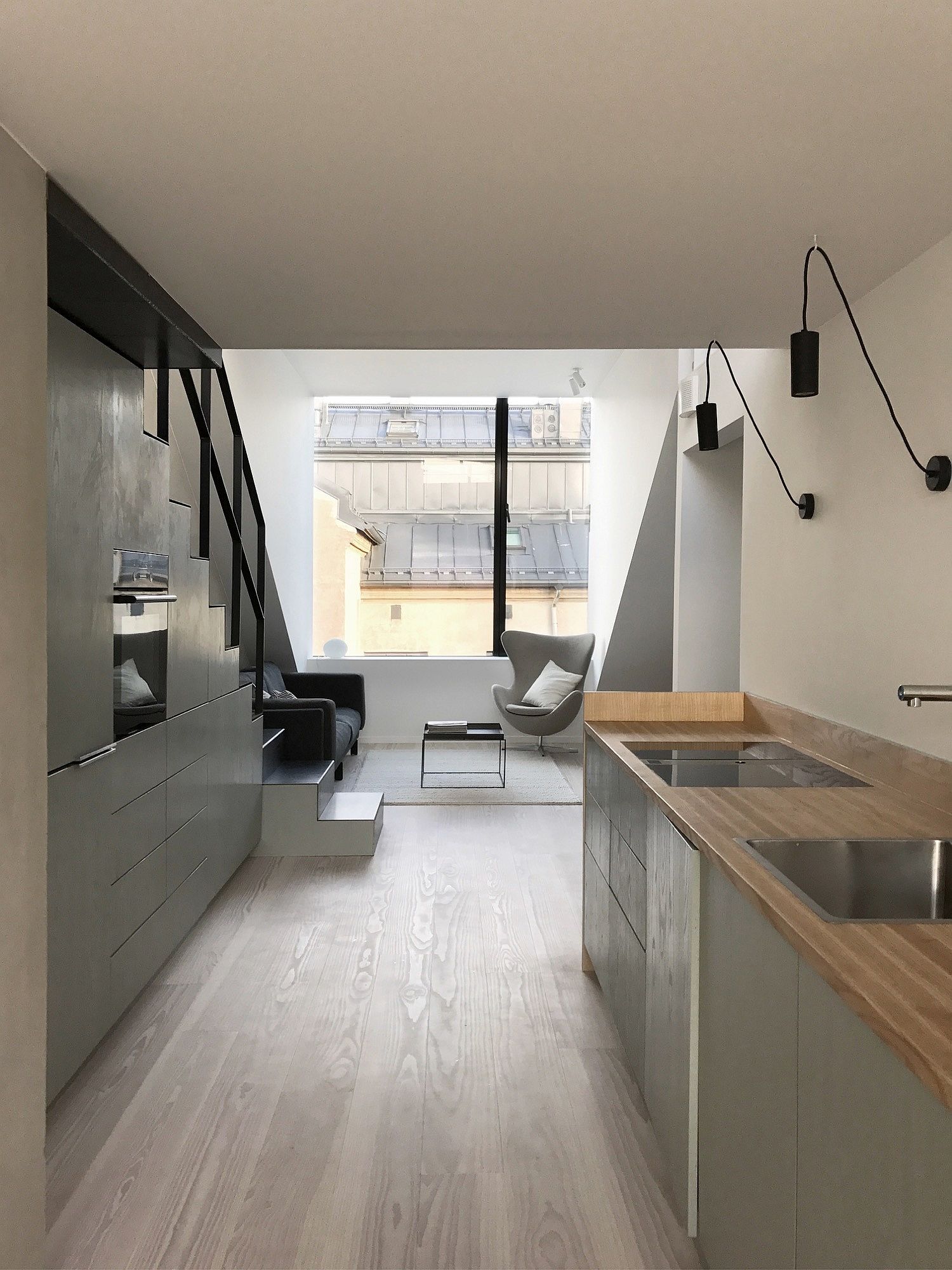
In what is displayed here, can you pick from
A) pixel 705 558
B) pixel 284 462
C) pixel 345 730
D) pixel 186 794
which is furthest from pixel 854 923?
pixel 284 462

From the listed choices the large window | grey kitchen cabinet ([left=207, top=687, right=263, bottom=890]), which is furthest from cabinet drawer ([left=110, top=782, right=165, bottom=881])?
the large window

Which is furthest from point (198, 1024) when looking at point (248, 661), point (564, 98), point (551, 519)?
point (551, 519)

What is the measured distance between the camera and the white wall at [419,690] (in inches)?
331

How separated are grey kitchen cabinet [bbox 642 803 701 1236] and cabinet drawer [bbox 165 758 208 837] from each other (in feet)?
5.86

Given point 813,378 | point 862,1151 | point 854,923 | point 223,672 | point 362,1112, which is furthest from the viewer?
point 223,672

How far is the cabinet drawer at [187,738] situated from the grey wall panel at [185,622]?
0.03m

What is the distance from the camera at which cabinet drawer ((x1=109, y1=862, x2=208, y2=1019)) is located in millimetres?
2818

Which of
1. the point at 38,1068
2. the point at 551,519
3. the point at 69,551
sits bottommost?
the point at 38,1068

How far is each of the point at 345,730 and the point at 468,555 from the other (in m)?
2.75

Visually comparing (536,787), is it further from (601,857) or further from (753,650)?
(601,857)

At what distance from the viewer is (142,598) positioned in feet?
9.62

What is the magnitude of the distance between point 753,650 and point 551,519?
519cm

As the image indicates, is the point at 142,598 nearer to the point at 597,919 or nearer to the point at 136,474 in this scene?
the point at 136,474

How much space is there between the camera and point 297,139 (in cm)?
183
